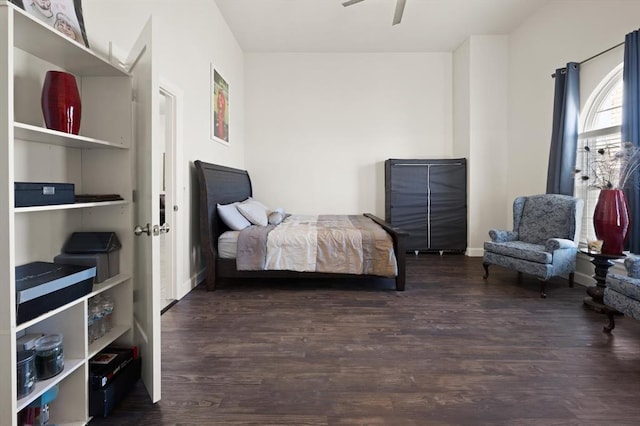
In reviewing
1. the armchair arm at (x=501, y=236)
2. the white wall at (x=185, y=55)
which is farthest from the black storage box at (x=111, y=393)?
the armchair arm at (x=501, y=236)

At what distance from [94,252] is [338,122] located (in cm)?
474

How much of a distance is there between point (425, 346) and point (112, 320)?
1.95 metres

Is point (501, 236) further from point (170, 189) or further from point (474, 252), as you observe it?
point (170, 189)

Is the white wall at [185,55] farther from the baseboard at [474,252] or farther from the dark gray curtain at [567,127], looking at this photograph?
the dark gray curtain at [567,127]

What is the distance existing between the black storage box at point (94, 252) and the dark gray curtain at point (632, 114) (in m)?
4.11

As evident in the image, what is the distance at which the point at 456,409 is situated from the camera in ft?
5.30

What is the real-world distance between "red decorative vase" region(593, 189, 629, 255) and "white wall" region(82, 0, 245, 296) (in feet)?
12.3

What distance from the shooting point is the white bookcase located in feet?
3.58

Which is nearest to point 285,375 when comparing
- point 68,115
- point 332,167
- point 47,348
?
point 47,348

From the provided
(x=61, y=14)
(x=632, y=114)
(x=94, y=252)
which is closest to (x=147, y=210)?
(x=94, y=252)

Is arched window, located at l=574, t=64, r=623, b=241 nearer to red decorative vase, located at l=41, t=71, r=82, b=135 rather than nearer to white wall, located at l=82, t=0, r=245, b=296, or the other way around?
white wall, located at l=82, t=0, r=245, b=296

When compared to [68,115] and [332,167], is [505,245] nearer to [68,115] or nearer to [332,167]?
[332,167]

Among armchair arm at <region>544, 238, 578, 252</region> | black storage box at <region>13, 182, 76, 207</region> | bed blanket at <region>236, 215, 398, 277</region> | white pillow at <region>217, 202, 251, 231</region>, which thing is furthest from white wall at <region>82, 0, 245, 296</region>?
armchair arm at <region>544, 238, 578, 252</region>

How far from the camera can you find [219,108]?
432 cm
